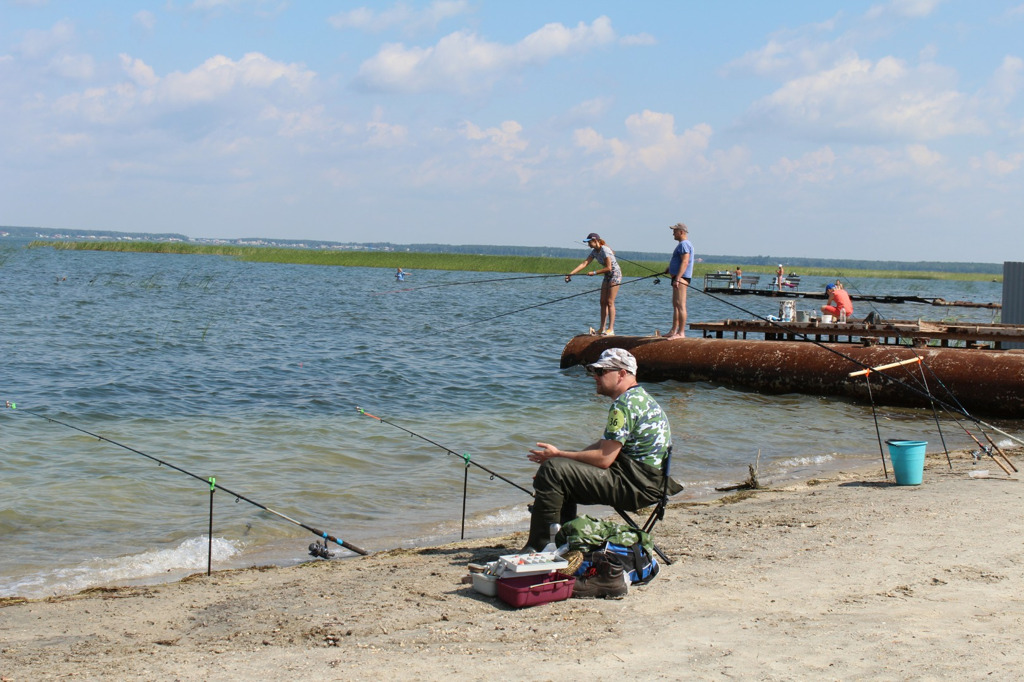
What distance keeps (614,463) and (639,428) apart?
0.26 m

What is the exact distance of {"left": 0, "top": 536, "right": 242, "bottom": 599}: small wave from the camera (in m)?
6.56

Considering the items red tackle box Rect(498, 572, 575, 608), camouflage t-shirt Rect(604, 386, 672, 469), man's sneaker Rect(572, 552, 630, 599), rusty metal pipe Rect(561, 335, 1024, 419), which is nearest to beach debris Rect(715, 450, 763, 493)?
rusty metal pipe Rect(561, 335, 1024, 419)

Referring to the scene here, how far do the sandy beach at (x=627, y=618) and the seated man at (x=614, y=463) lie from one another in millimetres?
534

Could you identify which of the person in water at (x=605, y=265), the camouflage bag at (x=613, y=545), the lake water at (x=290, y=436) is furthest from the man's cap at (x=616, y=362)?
the person in water at (x=605, y=265)

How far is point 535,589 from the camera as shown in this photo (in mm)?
5035

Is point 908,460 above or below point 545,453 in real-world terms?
below

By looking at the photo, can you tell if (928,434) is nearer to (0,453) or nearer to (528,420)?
(528,420)

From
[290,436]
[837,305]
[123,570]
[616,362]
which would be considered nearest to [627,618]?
[616,362]

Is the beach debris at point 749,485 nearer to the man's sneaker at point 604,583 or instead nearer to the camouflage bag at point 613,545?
the camouflage bag at point 613,545

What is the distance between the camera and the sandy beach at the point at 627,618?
4.24 meters

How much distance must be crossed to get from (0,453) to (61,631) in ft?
19.8

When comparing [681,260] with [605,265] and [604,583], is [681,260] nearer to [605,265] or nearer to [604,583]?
[605,265]

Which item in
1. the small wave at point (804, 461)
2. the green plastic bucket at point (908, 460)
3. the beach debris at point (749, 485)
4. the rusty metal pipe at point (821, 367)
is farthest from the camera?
the rusty metal pipe at point (821, 367)

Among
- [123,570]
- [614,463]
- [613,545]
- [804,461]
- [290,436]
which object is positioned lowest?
[123,570]
